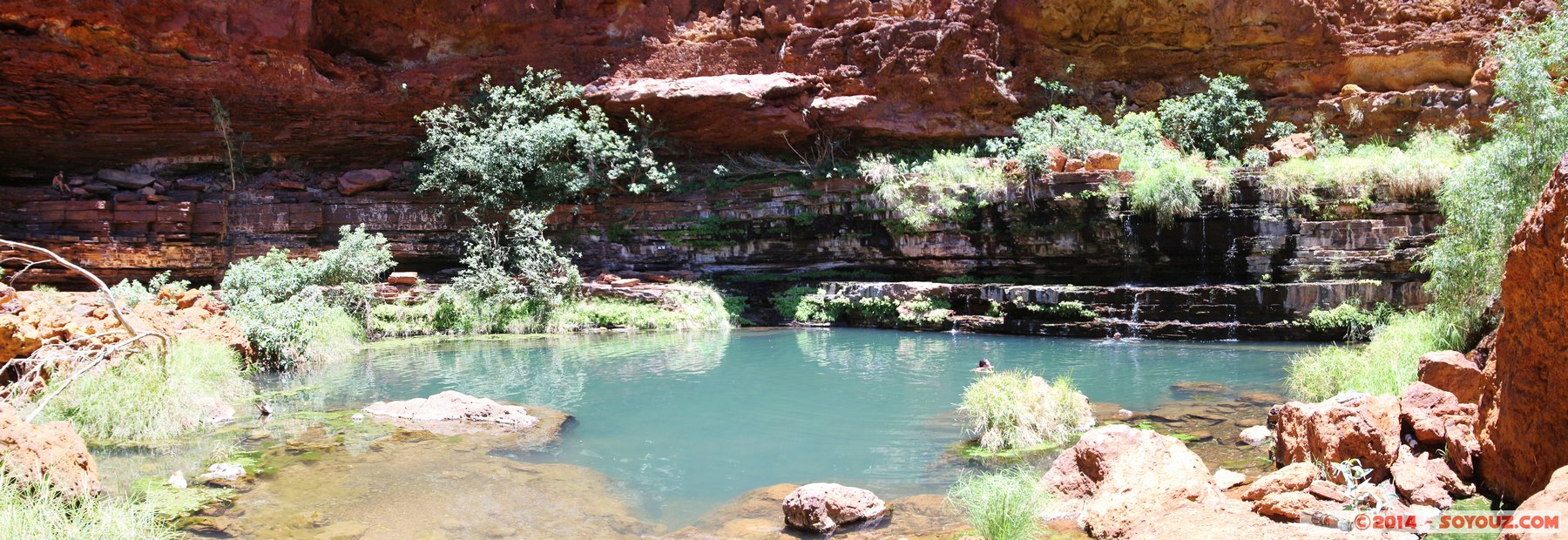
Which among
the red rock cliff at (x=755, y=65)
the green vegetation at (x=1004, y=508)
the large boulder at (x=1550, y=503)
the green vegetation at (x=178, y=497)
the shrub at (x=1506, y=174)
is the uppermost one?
the red rock cliff at (x=755, y=65)

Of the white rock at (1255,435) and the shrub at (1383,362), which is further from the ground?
the shrub at (1383,362)

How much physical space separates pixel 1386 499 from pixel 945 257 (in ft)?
53.3

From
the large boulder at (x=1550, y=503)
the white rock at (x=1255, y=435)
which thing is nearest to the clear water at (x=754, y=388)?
the white rock at (x=1255, y=435)

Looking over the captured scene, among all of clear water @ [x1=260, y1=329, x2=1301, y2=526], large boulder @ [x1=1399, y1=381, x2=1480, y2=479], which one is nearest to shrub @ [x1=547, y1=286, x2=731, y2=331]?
clear water @ [x1=260, y1=329, x2=1301, y2=526]

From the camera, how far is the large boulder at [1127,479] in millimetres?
5078

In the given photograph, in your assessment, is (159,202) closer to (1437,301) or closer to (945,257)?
(945,257)

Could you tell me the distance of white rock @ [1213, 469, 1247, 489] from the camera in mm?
5863

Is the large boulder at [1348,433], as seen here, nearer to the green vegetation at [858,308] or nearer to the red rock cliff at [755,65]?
the green vegetation at [858,308]

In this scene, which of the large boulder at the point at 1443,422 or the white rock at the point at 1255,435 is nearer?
the large boulder at the point at 1443,422

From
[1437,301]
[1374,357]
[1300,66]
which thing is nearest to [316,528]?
[1374,357]

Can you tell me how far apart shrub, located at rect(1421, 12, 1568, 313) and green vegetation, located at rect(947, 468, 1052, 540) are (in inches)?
253

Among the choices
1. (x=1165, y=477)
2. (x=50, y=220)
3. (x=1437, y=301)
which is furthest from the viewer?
(x=50, y=220)

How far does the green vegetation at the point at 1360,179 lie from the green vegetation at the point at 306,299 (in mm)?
18794

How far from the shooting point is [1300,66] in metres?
22.9
